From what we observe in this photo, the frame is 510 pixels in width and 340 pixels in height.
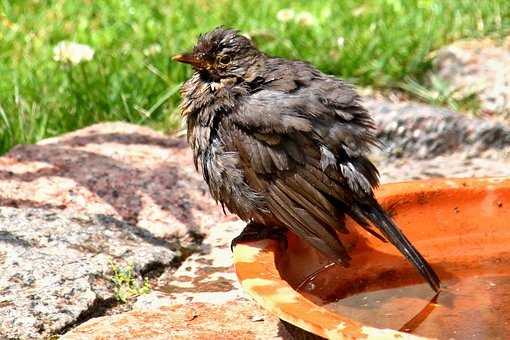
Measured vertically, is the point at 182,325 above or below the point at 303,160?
below

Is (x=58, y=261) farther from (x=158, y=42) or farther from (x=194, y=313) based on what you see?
(x=158, y=42)

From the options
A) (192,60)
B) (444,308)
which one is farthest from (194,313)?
(192,60)

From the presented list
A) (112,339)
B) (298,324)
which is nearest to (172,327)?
(112,339)

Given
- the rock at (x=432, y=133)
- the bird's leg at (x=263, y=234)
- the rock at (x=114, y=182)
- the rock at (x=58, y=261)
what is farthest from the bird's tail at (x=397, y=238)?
the rock at (x=432, y=133)

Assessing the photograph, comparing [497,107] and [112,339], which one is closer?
[112,339]

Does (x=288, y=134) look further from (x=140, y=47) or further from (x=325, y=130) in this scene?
(x=140, y=47)

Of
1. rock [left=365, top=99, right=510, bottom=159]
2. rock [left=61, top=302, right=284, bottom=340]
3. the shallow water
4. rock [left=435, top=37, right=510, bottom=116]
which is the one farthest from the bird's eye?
rock [left=435, top=37, right=510, bottom=116]
